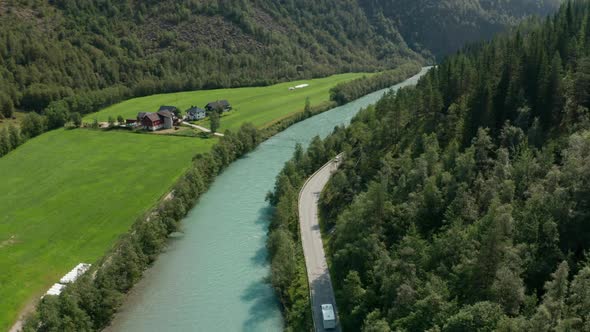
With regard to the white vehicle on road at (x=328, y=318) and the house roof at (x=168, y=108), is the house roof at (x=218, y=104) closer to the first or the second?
the house roof at (x=168, y=108)

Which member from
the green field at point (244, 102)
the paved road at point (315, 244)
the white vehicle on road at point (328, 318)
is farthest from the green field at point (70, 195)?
the white vehicle on road at point (328, 318)

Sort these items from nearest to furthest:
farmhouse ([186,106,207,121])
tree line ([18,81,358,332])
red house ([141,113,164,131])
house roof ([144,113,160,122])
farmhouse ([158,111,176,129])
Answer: tree line ([18,81,358,332]) → red house ([141,113,164,131]) → house roof ([144,113,160,122]) → farmhouse ([158,111,176,129]) → farmhouse ([186,106,207,121])

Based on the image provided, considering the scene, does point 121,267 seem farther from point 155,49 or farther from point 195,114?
point 155,49

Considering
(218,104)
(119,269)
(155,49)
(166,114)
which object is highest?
(155,49)

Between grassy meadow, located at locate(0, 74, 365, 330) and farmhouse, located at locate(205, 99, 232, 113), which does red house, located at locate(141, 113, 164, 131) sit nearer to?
grassy meadow, located at locate(0, 74, 365, 330)

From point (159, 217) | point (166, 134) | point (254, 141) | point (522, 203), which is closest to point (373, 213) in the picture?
point (522, 203)

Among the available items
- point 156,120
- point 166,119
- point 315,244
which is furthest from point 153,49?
point 315,244

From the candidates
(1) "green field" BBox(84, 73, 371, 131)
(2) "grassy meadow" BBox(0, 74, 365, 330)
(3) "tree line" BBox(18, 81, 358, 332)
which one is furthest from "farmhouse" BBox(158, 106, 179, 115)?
(3) "tree line" BBox(18, 81, 358, 332)

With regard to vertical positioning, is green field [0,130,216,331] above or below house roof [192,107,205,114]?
below
